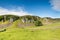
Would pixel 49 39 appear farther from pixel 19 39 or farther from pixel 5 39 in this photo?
pixel 5 39

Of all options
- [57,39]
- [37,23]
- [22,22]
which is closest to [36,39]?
[57,39]

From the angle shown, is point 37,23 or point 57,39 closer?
point 57,39

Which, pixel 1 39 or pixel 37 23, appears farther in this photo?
pixel 37 23

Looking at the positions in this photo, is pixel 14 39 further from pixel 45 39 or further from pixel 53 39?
pixel 53 39

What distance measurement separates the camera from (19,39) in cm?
4159

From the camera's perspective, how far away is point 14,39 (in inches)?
1633

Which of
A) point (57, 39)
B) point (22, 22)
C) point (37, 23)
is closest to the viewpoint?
point (57, 39)

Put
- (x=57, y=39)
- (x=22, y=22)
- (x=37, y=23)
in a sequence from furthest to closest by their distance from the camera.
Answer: (x=22, y=22), (x=37, y=23), (x=57, y=39)

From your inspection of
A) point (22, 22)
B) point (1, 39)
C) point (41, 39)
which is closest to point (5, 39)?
point (1, 39)

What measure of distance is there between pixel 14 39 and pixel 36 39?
7.22 meters

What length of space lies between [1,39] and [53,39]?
16.9 metres

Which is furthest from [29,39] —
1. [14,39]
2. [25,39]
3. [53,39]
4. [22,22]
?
[22,22]

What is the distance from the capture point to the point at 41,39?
40.4 meters

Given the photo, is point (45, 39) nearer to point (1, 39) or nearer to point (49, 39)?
point (49, 39)
